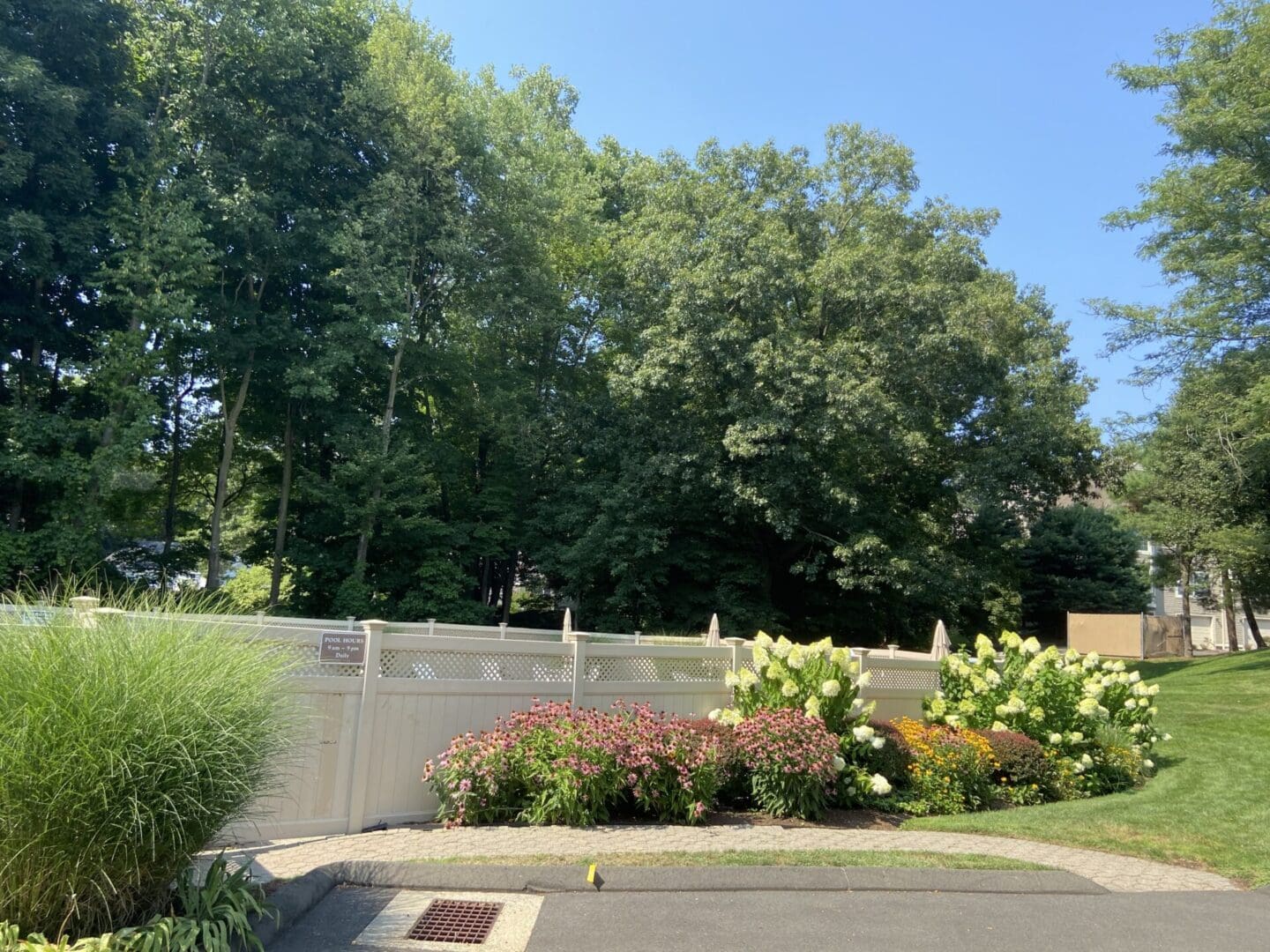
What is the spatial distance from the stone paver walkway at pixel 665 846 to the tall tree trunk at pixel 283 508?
59.6 feet

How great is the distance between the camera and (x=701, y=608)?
74.6 ft

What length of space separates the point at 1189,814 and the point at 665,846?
5.52 metres

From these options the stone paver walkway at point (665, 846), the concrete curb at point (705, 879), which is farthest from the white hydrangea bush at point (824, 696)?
the concrete curb at point (705, 879)

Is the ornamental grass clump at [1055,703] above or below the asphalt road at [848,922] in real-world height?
above

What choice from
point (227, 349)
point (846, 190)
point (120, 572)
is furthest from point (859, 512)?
point (120, 572)

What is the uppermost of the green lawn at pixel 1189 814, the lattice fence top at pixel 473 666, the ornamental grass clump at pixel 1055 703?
the lattice fence top at pixel 473 666

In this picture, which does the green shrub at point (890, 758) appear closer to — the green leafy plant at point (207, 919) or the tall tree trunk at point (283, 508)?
the green leafy plant at point (207, 919)

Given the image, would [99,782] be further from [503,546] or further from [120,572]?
[503,546]

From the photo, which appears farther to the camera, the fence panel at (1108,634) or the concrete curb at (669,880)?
the fence panel at (1108,634)

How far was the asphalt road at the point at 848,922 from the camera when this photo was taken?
4301mm

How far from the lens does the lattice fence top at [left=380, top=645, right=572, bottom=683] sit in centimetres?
673

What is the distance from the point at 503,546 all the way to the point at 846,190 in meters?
14.0

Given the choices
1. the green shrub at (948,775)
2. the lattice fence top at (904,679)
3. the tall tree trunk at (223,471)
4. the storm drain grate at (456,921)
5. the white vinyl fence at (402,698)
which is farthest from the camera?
the tall tree trunk at (223,471)

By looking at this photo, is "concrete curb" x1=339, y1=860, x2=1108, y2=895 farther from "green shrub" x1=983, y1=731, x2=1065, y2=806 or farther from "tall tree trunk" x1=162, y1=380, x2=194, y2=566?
"tall tree trunk" x1=162, y1=380, x2=194, y2=566
